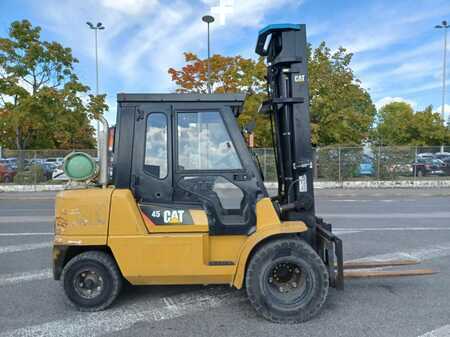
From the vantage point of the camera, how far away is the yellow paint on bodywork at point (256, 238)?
3.56 m

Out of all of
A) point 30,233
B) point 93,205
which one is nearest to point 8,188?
point 30,233

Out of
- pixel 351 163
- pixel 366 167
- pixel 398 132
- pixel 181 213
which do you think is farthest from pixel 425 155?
pixel 398 132

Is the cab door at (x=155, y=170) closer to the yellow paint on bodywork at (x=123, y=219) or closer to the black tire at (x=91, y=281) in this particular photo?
the yellow paint on bodywork at (x=123, y=219)

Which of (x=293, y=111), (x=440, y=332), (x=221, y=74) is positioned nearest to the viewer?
(x=440, y=332)

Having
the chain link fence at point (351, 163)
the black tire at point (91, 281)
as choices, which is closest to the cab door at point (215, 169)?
the black tire at point (91, 281)

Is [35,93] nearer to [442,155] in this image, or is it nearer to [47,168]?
[47,168]

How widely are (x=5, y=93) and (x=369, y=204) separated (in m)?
19.9

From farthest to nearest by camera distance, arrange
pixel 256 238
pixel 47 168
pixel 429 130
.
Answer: pixel 429 130
pixel 47 168
pixel 256 238

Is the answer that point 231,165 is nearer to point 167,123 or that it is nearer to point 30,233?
point 167,123

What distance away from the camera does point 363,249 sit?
6.32 metres

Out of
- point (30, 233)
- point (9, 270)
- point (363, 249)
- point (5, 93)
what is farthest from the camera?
point (5, 93)

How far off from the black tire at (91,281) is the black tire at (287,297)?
152 cm

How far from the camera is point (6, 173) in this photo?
1828 centimetres

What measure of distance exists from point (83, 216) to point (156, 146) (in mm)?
1096
